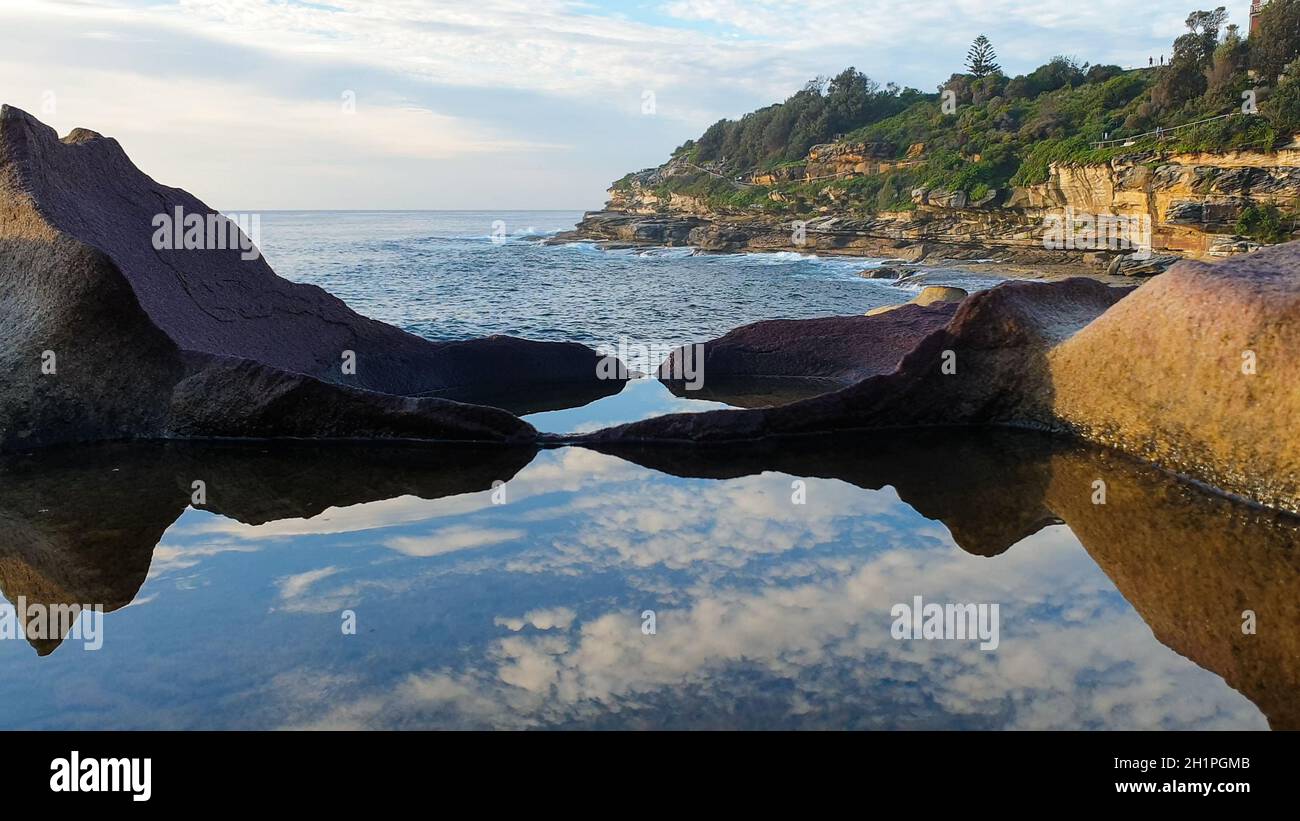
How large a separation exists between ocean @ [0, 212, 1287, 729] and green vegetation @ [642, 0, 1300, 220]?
34.0 metres

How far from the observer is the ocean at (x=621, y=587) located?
13.4 ft

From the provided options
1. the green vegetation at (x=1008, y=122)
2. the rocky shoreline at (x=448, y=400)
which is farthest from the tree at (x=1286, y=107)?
the rocky shoreline at (x=448, y=400)

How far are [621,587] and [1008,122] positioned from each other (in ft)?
194

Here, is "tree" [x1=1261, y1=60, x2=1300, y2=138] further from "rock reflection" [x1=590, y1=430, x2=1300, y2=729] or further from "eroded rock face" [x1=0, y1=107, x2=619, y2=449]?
"eroded rock face" [x1=0, y1=107, x2=619, y2=449]

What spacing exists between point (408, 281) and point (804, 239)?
83.8ft

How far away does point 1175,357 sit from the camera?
707cm

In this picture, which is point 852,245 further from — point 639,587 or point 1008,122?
point 639,587

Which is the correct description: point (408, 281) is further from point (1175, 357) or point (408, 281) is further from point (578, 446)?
point (1175, 357)

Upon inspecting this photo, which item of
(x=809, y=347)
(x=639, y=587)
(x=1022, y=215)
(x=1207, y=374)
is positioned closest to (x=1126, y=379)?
(x=1207, y=374)

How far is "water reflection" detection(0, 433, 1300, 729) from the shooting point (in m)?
4.07

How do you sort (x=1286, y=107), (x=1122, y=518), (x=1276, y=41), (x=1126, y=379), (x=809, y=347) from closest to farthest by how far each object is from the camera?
1. (x=1122, y=518)
2. (x=1126, y=379)
3. (x=809, y=347)
4. (x=1286, y=107)
5. (x=1276, y=41)

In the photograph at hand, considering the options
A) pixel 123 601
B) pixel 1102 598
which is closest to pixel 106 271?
pixel 123 601

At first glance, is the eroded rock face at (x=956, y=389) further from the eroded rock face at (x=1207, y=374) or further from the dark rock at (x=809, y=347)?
the dark rock at (x=809, y=347)

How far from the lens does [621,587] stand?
5312 mm
